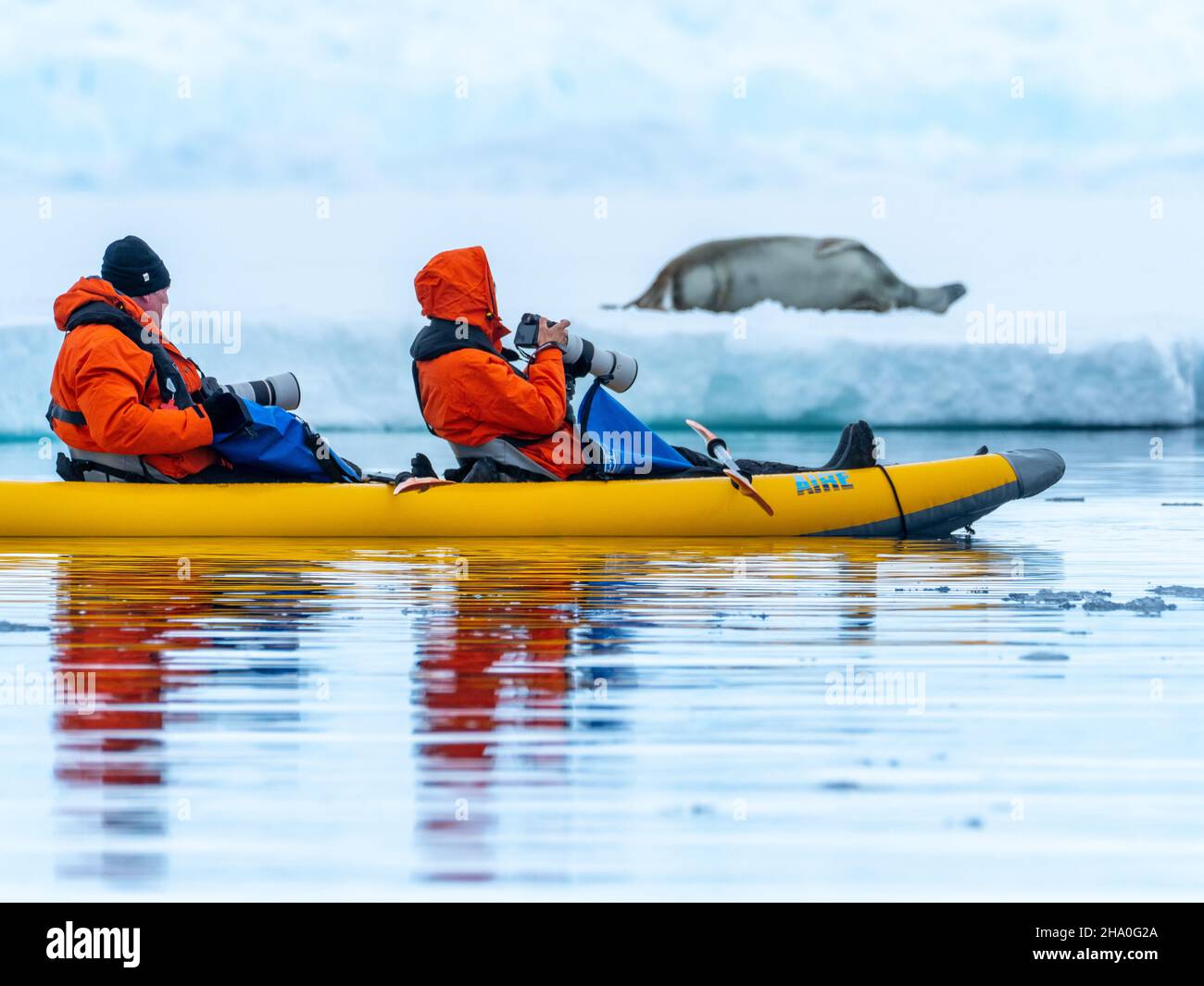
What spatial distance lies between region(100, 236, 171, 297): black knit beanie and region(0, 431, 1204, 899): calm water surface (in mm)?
1915

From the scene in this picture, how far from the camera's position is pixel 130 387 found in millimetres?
8070

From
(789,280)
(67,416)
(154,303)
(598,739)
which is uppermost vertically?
(789,280)

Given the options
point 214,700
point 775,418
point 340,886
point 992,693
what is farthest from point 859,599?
point 775,418

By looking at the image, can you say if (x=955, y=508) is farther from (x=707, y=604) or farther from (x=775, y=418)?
(x=775, y=418)

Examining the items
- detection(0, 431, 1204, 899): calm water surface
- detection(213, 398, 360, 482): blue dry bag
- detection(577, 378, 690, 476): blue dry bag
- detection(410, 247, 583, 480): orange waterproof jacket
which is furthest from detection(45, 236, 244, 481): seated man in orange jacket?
detection(577, 378, 690, 476): blue dry bag

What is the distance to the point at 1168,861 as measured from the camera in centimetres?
301

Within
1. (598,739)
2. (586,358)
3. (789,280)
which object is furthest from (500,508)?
(789,280)

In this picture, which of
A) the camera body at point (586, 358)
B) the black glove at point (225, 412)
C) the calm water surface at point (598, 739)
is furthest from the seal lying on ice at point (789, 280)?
the calm water surface at point (598, 739)

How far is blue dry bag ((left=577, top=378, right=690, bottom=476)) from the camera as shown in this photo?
8.68m

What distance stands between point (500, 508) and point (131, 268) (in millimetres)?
2153

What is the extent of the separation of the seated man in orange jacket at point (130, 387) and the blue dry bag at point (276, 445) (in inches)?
4.2

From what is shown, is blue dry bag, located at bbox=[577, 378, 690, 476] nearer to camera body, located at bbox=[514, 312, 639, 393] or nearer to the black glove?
camera body, located at bbox=[514, 312, 639, 393]

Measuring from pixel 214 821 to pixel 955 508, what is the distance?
20.8 ft

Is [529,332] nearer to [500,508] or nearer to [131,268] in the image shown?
[500,508]
